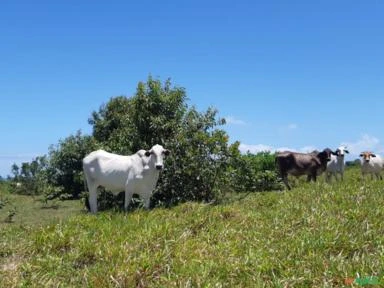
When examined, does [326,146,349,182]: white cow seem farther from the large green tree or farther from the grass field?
the grass field

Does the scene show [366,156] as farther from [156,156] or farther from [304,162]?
[156,156]

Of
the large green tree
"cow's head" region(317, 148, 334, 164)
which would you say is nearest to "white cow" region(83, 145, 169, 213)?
the large green tree

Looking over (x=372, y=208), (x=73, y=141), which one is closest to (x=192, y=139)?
(x=372, y=208)

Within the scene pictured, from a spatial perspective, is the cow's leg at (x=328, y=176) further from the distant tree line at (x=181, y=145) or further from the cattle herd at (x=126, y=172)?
the cattle herd at (x=126, y=172)

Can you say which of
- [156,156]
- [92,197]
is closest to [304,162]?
[156,156]

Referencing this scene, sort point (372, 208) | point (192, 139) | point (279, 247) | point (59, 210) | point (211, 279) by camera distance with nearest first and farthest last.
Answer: point (211, 279) < point (279, 247) < point (372, 208) < point (192, 139) < point (59, 210)

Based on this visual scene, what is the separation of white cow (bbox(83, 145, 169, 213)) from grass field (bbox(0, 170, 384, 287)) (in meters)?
1.88

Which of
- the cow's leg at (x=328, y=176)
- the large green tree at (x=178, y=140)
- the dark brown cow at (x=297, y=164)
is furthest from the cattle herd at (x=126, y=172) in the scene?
the cow's leg at (x=328, y=176)

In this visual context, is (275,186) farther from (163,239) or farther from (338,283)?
(338,283)

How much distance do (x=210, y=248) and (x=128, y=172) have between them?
480 cm

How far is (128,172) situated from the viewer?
38.8 ft

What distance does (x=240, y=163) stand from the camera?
49.1ft

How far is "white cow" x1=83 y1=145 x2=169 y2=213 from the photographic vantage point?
1178 centimetres

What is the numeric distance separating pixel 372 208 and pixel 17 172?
67.8 ft
